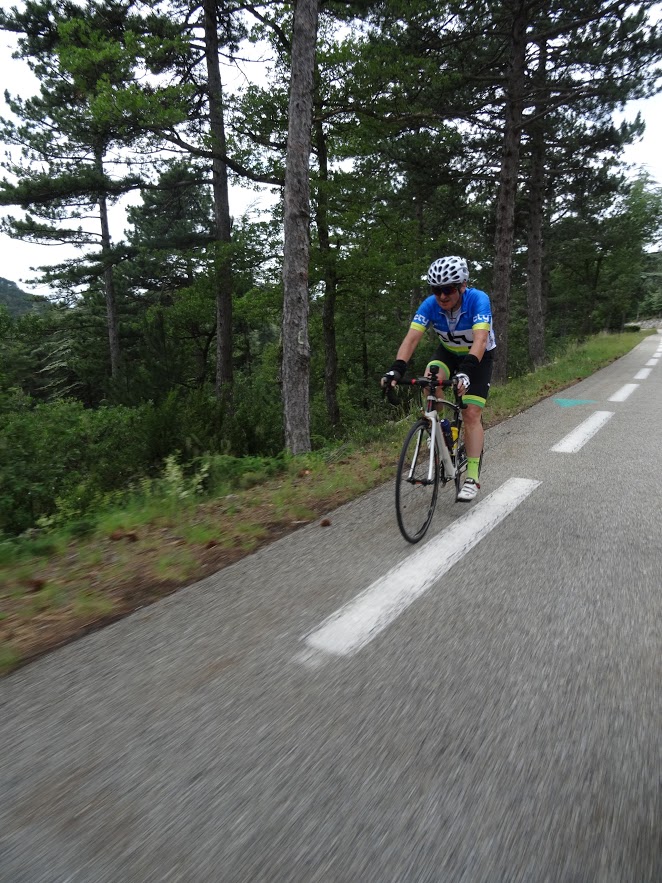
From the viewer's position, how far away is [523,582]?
3.17 metres

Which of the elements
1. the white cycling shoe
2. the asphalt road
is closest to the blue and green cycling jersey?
the white cycling shoe

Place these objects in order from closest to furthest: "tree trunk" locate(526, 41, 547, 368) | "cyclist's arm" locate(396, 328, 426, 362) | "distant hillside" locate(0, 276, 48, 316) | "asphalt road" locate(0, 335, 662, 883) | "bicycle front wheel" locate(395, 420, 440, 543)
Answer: "asphalt road" locate(0, 335, 662, 883) → "bicycle front wheel" locate(395, 420, 440, 543) → "cyclist's arm" locate(396, 328, 426, 362) → "tree trunk" locate(526, 41, 547, 368) → "distant hillside" locate(0, 276, 48, 316)

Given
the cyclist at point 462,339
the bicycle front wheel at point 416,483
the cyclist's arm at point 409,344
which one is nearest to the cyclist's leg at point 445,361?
the cyclist at point 462,339

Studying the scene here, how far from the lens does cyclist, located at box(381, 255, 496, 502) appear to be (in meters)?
4.17

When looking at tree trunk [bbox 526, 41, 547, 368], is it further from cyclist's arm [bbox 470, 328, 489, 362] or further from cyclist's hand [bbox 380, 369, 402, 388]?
cyclist's hand [bbox 380, 369, 402, 388]

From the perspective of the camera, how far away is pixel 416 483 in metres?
3.97

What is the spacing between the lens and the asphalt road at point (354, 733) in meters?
1.51

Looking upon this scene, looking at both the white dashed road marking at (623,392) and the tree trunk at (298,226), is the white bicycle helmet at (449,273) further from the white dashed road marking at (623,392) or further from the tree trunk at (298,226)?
the white dashed road marking at (623,392)

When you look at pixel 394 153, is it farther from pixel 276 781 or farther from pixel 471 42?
pixel 276 781

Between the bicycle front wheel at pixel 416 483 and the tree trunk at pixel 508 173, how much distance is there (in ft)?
33.9

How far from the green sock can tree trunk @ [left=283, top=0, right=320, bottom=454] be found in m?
4.37

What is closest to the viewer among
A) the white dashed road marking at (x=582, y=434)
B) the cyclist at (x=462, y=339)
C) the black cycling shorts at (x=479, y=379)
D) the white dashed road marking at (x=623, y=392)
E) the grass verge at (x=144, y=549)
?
the grass verge at (x=144, y=549)

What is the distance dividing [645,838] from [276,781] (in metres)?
1.18

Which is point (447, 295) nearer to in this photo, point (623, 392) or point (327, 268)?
point (623, 392)
